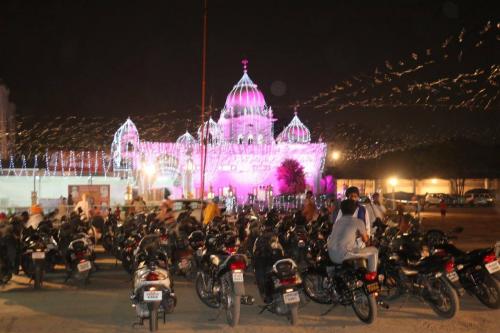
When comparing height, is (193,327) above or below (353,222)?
below

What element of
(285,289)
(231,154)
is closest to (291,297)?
(285,289)

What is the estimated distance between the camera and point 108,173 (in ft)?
111

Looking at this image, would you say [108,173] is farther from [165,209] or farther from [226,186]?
[165,209]

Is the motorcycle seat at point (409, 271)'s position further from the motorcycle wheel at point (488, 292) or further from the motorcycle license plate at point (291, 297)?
the motorcycle license plate at point (291, 297)

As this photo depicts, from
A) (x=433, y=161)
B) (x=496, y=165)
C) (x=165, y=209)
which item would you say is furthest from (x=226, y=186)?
(x=165, y=209)

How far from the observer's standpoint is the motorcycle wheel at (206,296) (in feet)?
26.3

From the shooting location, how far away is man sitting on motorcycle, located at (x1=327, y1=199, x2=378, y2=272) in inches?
290

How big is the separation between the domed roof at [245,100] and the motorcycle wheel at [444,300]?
45.9m

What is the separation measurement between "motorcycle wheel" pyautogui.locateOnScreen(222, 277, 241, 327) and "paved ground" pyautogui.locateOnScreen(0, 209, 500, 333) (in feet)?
0.37

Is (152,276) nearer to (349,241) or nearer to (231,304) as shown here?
(231,304)

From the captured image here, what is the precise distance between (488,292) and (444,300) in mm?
892

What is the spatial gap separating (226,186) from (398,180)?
17722 mm

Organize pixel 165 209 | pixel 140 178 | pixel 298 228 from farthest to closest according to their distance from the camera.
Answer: pixel 140 178, pixel 165 209, pixel 298 228

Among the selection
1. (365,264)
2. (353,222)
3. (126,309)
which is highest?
(353,222)
